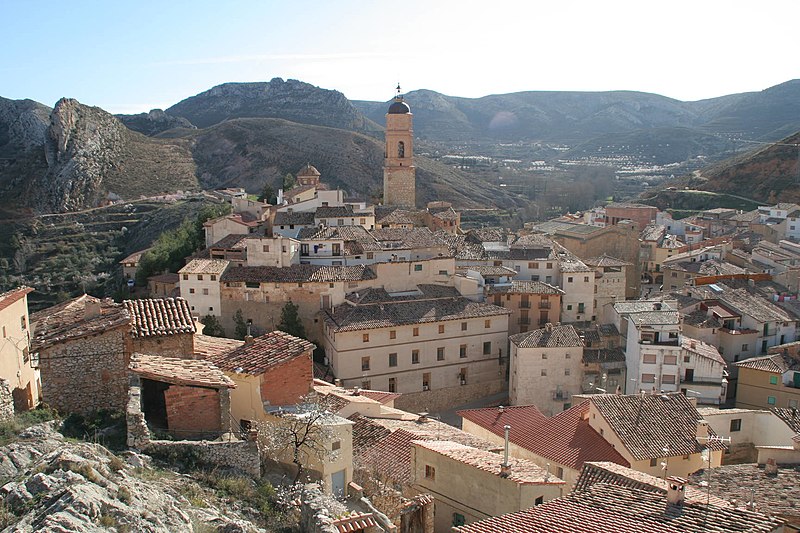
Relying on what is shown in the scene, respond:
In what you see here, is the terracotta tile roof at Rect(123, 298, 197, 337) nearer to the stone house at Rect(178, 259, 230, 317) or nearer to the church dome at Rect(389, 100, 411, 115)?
the stone house at Rect(178, 259, 230, 317)

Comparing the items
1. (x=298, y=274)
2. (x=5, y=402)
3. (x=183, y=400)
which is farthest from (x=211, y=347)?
(x=298, y=274)

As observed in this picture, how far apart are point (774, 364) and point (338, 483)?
72.8 ft

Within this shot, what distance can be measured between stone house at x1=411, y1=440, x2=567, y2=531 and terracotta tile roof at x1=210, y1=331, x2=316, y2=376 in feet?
10.5

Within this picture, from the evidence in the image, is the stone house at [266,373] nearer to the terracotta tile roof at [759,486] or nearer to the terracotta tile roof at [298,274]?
the terracotta tile roof at [759,486]

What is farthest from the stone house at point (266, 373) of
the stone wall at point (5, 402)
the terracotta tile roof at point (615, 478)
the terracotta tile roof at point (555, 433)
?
the terracotta tile roof at point (555, 433)

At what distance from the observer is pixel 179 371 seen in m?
Answer: 12.5

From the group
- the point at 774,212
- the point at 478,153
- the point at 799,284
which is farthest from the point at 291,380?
the point at 478,153

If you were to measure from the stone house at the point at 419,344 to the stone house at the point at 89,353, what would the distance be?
50.3 feet

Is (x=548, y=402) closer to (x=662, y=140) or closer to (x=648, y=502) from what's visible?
(x=648, y=502)

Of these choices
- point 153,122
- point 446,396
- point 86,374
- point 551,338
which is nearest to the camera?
point 86,374

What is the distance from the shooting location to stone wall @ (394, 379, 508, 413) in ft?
97.9

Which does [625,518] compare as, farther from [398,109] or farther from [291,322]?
[398,109]

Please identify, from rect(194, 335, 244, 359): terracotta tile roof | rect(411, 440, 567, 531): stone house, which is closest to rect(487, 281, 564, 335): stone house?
rect(194, 335, 244, 359): terracotta tile roof

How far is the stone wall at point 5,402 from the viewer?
9.84 meters
